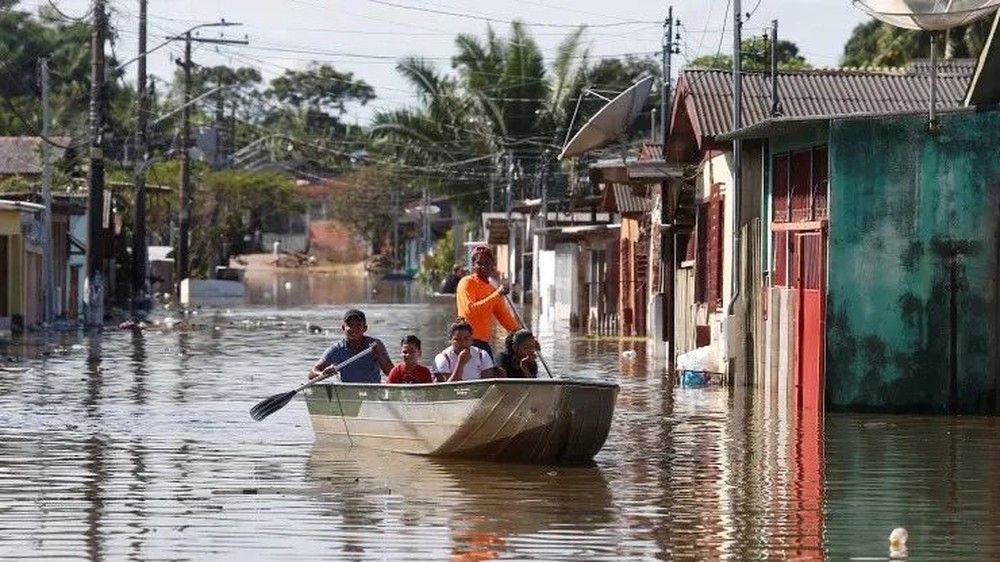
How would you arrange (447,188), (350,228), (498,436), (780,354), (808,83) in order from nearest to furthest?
(498,436)
(780,354)
(808,83)
(447,188)
(350,228)

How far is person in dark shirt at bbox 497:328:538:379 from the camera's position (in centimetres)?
1900

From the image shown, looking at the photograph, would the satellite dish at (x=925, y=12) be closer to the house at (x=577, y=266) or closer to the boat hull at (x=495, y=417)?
the boat hull at (x=495, y=417)

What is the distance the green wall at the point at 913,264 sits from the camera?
23938 millimetres

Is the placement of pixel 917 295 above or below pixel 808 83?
below

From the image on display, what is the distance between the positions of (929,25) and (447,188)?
6097 centimetres

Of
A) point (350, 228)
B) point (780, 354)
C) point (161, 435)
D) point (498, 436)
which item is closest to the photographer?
point (498, 436)

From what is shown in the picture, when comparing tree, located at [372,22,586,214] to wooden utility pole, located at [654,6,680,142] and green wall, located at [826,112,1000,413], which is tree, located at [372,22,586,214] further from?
green wall, located at [826,112,1000,413]

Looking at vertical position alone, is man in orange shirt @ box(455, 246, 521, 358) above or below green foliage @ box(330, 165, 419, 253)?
below

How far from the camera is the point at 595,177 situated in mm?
44812

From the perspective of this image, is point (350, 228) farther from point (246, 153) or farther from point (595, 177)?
point (595, 177)

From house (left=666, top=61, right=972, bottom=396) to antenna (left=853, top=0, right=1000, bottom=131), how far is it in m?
1.40

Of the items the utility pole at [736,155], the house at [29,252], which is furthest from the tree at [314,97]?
the utility pole at [736,155]

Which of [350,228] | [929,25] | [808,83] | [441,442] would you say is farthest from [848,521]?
[350,228]

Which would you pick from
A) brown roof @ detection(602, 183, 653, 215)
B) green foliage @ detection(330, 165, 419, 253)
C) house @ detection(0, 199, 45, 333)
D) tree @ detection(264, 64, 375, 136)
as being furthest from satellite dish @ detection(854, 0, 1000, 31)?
tree @ detection(264, 64, 375, 136)
